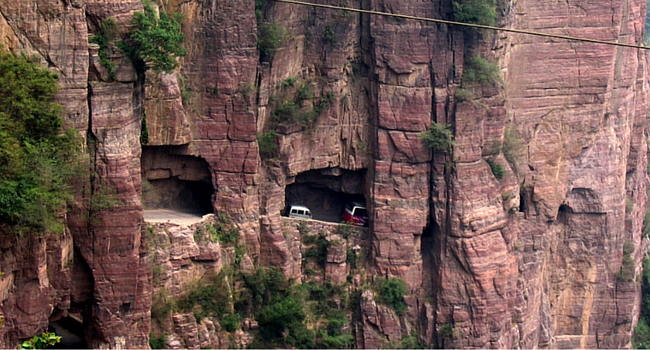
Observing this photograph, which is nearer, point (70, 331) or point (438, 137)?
point (70, 331)

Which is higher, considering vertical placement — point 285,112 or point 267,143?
point 285,112

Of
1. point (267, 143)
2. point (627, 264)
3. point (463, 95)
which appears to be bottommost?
point (627, 264)

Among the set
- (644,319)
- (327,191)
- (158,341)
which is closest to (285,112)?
(327,191)

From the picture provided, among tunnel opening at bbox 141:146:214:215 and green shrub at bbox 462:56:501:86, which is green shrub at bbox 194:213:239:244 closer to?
tunnel opening at bbox 141:146:214:215

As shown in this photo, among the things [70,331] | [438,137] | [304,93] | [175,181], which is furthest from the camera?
[438,137]

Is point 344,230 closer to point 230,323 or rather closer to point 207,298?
point 230,323

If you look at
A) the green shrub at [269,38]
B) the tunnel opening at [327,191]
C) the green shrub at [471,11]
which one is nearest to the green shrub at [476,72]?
the green shrub at [471,11]

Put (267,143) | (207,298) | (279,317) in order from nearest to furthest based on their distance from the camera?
1. (207,298)
2. (279,317)
3. (267,143)
